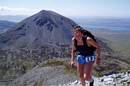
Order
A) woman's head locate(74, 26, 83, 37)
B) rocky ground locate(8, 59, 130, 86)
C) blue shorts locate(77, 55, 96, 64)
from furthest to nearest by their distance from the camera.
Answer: rocky ground locate(8, 59, 130, 86) < blue shorts locate(77, 55, 96, 64) < woman's head locate(74, 26, 83, 37)

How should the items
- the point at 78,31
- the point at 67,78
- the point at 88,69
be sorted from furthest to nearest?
the point at 67,78 → the point at 88,69 → the point at 78,31

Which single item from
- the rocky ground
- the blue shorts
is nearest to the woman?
the blue shorts

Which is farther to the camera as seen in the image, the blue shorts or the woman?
the blue shorts

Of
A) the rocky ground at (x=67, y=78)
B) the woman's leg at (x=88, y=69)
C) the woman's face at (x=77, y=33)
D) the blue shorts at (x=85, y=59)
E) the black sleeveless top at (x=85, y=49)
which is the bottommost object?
the rocky ground at (x=67, y=78)

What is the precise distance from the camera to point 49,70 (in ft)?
120

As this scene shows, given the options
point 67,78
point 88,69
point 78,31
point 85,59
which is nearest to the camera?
point 78,31

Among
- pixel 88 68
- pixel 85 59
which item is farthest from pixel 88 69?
pixel 85 59

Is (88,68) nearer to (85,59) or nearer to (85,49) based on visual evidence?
(85,59)

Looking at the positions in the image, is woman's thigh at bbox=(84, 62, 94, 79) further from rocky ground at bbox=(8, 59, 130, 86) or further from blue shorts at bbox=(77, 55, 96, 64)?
rocky ground at bbox=(8, 59, 130, 86)

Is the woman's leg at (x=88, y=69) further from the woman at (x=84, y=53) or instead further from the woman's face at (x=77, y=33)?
the woman's face at (x=77, y=33)

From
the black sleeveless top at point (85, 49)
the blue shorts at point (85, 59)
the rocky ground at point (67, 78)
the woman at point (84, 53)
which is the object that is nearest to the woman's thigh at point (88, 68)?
the woman at point (84, 53)

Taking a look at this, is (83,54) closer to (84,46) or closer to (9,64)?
(84,46)

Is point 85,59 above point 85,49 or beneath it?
beneath

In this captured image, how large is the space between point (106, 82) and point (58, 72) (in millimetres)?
19774
